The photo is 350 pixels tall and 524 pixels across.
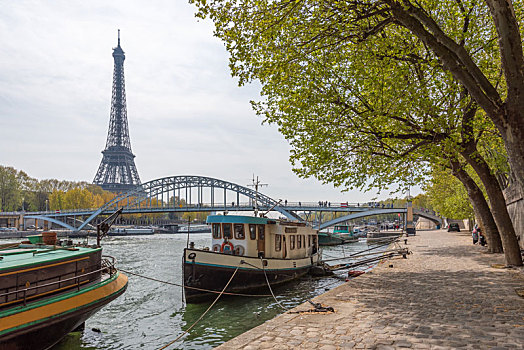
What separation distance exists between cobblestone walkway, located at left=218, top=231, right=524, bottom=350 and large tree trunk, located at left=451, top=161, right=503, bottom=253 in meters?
4.77

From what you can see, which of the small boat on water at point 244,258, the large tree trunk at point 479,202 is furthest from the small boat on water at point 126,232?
the large tree trunk at point 479,202

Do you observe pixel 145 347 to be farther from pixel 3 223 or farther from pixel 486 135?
pixel 3 223

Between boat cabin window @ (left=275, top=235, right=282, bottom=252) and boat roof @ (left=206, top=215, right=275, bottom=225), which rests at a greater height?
boat roof @ (left=206, top=215, right=275, bottom=225)

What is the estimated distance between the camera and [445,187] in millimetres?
40562

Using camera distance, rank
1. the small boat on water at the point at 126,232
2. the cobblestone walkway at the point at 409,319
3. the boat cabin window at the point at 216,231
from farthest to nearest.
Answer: the small boat on water at the point at 126,232 < the boat cabin window at the point at 216,231 < the cobblestone walkway at the point at 409,319

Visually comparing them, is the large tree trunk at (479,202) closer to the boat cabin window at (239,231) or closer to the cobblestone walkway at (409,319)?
the cobblestone walkway at (409,319)

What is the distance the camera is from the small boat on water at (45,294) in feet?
24.1

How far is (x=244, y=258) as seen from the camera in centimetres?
1623

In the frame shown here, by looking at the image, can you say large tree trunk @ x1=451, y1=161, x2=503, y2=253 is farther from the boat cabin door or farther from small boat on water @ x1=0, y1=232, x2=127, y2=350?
small boat on water @ x1=0, y1=232, x2=127, y2=350

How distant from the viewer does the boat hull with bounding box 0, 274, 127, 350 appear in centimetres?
714

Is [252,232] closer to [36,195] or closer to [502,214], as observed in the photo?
[502,214]

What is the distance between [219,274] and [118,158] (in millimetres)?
131746

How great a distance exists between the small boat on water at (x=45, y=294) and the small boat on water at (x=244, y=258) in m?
4.80

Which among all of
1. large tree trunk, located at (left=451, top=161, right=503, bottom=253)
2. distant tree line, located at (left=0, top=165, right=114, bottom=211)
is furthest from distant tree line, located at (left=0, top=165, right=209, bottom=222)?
large tree trunk, located at (left=451, top=161, right=503, bottom=253)
